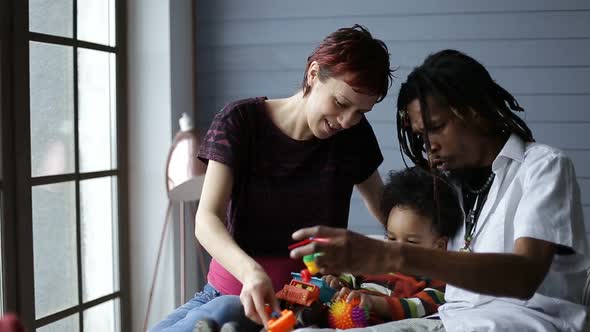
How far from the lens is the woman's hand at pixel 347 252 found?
1.25 m

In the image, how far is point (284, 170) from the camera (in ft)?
6.34

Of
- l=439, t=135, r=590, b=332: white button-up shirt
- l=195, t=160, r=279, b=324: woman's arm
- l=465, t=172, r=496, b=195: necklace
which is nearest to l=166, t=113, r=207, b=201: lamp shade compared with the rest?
l=195, t=160, r=279, b=324: woman's arm

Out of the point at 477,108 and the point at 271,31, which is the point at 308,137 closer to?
the point at 477,108

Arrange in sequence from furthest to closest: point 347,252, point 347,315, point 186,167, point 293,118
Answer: point 186,167
point 293,118
point 347,315
point 347,252

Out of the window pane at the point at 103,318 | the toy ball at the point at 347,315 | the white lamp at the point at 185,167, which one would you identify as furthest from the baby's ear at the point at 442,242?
the window pane at the point at 103,318

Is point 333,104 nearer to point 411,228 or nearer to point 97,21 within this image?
point 411,228

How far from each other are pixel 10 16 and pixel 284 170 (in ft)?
4.21

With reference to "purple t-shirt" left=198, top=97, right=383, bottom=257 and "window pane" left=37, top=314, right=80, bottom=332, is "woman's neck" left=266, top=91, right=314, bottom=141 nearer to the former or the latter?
"purple t-shirt" left=198, top=97, right=383, bottom=257

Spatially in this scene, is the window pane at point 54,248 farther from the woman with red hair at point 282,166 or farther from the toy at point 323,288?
the toy at point 323,288

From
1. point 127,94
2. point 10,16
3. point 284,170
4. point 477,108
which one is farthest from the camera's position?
point 127,94

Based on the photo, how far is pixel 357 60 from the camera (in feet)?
5.70

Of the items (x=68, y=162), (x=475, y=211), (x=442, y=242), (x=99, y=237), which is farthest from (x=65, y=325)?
(x=475, y=211)

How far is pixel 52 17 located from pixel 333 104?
1561 millimetres

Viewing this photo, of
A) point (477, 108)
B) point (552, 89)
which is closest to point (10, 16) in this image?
point (477, 108)
